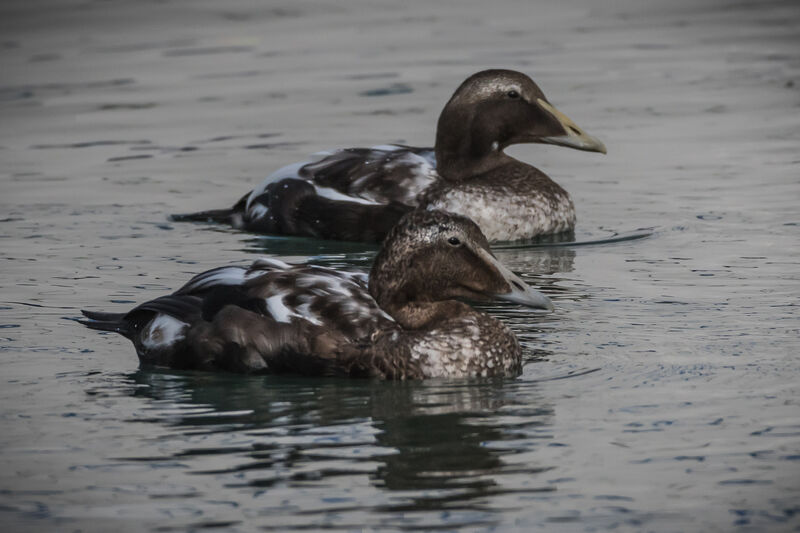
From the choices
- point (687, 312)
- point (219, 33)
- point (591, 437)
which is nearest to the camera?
point (591, 437)

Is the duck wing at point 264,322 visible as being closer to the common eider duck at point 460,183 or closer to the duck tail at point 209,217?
the common eider duck at point 460,183

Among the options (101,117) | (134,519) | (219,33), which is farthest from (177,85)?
(134,519)

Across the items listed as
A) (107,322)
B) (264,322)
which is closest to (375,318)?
(264,322)

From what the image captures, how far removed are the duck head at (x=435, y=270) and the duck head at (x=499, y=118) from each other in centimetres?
373

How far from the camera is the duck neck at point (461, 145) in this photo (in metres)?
11.3

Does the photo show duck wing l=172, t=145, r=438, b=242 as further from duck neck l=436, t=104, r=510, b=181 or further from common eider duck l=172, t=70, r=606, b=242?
duck neck l=436, t=104, r=510, b=181

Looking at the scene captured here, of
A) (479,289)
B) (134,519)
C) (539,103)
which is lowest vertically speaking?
(134,519)

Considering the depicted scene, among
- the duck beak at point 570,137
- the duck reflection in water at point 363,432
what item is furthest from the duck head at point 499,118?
the duck reflection in water at point 363,432

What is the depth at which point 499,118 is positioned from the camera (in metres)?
11.4

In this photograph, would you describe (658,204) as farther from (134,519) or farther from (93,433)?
(134,519)

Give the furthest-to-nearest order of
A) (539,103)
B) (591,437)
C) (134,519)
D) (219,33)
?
(219,33) < (539,103) < (591,437) < (134,519)

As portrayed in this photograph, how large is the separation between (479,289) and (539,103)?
394 cm

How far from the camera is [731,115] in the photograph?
584 inches

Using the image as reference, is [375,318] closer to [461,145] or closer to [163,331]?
[163,331]
